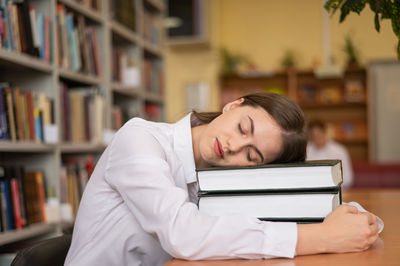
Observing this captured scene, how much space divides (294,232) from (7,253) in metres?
1.83

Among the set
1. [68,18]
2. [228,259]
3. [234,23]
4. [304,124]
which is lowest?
[228,259]

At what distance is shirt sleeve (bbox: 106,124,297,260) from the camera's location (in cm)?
80

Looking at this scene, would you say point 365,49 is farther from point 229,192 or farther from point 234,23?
point 229,192

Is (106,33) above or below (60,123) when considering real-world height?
above

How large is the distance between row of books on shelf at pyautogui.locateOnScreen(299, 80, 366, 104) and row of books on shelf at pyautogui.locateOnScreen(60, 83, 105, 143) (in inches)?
161

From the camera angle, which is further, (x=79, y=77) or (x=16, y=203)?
(x=79, y=77)

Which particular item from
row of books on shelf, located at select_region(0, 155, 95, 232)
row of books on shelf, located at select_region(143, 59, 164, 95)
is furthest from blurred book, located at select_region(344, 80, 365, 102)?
row of books on shelf, located at select_region(0, 155, 95, 232)

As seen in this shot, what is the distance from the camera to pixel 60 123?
2.45 metres

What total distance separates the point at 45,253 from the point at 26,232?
116cm

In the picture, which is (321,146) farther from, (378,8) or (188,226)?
(188,226)

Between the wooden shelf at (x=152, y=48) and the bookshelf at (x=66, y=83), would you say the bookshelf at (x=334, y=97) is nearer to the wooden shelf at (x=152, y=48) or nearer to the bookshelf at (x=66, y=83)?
the wooden shelf at (x=152, y=48)

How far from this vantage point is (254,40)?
672 centimetres

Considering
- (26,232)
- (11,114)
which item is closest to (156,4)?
(11,114)

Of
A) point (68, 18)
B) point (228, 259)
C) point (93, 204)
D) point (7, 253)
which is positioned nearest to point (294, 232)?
point (228, 259)
